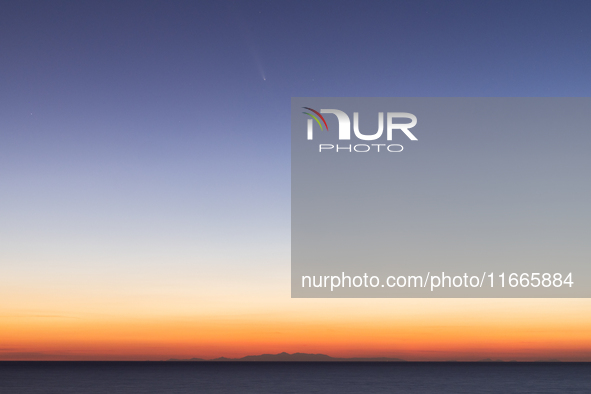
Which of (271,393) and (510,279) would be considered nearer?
(510,279)

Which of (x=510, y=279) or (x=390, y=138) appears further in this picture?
(x=390, y=138)

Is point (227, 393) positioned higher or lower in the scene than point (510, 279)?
lower

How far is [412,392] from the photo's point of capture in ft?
231

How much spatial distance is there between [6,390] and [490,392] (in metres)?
60.4

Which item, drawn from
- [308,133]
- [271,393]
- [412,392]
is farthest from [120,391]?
[308,133]

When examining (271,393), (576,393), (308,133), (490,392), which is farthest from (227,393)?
(308,133)

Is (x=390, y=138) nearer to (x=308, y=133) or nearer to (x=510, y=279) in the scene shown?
(x=308, y=133)

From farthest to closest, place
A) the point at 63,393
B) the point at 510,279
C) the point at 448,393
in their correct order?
the point at 448,393 < the point at 63,393 < the point at 510,279

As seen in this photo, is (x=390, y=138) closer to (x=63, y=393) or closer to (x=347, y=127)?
(x=347, y=127)

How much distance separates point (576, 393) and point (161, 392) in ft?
164

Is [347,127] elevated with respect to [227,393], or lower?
elevated

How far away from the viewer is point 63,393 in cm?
6569

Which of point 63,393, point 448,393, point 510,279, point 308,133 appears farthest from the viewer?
point 448,393

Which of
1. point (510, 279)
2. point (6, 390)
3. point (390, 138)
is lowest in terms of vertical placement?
point (6, 390)
